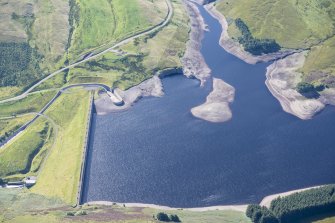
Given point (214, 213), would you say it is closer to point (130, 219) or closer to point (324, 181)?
point (130, 219)

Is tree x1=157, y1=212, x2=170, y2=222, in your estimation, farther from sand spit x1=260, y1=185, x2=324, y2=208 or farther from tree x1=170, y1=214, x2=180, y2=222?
sand spit x1=260, y1=185, x2=324, y2=208

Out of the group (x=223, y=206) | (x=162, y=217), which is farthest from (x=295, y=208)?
(x=162, y=217)

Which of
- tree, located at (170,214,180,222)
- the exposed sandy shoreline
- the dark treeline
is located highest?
the dark treeline

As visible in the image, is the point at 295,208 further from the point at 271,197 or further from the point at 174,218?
the point at 174,218

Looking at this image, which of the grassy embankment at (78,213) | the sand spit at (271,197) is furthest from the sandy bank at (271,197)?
the grassy embankment at (78,213)

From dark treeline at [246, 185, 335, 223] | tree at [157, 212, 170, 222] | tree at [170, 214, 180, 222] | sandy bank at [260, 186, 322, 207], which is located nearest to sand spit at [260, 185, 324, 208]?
sandy bank at [260, 186, 322, 207]

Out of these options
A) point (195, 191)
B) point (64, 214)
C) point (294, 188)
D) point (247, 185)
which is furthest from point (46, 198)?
point (294, 188)

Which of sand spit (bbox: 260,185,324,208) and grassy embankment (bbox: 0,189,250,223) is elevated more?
sand spit (bbox: 260,185,324,208)
